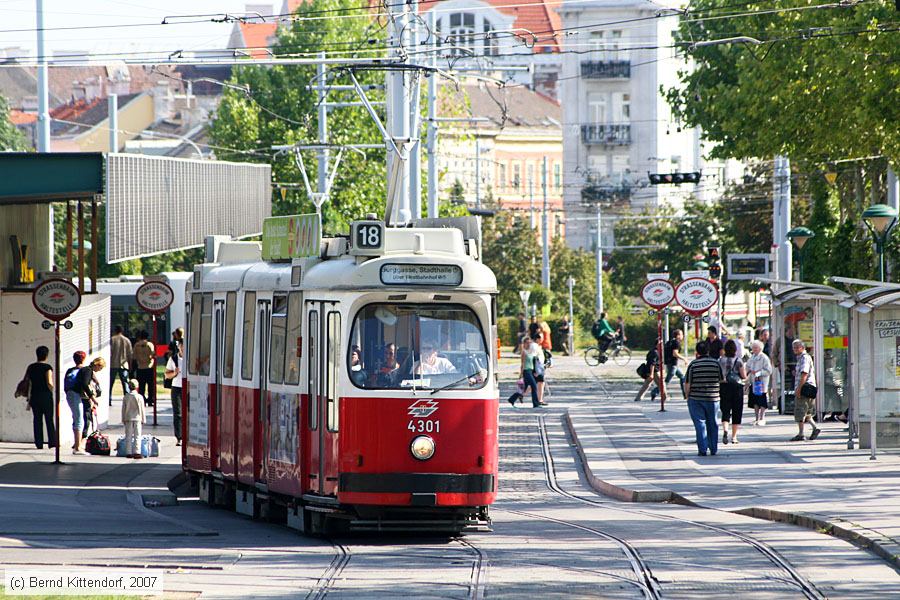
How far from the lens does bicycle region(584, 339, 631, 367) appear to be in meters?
62.8

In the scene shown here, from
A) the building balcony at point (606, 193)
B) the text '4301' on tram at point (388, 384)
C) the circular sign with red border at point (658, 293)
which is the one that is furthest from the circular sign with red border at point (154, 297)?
the building balcony at point (606, 193)

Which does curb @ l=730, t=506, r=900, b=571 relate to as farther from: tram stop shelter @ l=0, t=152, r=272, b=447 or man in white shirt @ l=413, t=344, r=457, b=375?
tram stop shelter @ l=0, t=152, r=272, b=447

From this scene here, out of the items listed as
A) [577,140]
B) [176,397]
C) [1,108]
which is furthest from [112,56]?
[577,140]

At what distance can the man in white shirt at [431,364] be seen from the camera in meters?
15.5

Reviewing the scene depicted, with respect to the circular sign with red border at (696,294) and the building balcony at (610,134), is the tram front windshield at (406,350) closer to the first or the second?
the circular sign with red border at (696,294)

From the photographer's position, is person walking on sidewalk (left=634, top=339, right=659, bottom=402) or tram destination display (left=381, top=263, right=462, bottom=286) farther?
person walking on sidewalk (left=634, top=339, right=659, bottom=402)

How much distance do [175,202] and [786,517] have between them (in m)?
16.2

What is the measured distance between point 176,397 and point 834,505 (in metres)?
13.8

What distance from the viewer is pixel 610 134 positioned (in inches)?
4063

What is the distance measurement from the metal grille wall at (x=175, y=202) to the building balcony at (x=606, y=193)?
63488 millimetres

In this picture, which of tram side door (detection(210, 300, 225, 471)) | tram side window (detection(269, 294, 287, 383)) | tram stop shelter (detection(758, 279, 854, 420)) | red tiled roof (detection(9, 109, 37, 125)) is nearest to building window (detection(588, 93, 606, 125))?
red tiled roof (detection(9, 109, 37, 125))

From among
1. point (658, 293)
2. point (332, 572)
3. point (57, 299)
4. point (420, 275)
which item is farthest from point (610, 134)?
point (332, 572)

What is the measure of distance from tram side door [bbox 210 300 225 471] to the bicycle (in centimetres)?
4310

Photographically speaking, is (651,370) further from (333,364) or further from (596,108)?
(596,108)
